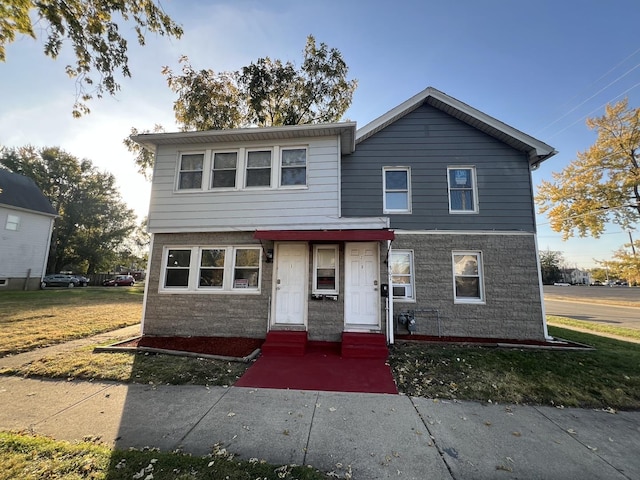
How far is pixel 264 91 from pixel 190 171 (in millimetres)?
7640

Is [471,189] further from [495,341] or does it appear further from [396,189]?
[495,341]

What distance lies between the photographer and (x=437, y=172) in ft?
29.2

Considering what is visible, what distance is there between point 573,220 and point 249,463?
26.2m

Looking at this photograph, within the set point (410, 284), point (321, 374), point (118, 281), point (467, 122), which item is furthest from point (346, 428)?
point (118, 281)

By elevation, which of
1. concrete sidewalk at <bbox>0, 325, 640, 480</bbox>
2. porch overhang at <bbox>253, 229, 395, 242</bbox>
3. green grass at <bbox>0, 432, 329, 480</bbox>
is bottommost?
concrete sidewalk at <bbox>0, 325, 640, 480</bbox>

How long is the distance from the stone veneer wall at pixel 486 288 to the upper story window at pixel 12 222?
1109 inches

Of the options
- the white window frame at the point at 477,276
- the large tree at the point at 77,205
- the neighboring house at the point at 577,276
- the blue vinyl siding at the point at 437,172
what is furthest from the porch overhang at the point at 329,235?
the neighboring house at the point at 577,276

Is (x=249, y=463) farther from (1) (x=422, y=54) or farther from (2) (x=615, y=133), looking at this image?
(2) (x=615, y=133)

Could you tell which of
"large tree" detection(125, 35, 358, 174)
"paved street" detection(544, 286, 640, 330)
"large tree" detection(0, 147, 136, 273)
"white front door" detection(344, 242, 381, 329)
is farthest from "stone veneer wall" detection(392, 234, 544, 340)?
"large tree" detection(0, 147, 136, 273)

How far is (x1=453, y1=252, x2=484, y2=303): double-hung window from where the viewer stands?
27.3 ft

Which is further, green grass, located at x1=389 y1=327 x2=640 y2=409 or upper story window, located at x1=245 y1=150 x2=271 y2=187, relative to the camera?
upper story window, located at x1=245 y1=150 x2=271 y2=187

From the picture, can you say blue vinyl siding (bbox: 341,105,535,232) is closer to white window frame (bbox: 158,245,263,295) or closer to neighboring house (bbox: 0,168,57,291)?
white window frame (bbox: 158,245,263,295)

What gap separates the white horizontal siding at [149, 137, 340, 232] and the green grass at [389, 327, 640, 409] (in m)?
4.28

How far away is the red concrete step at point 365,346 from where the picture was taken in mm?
6500
